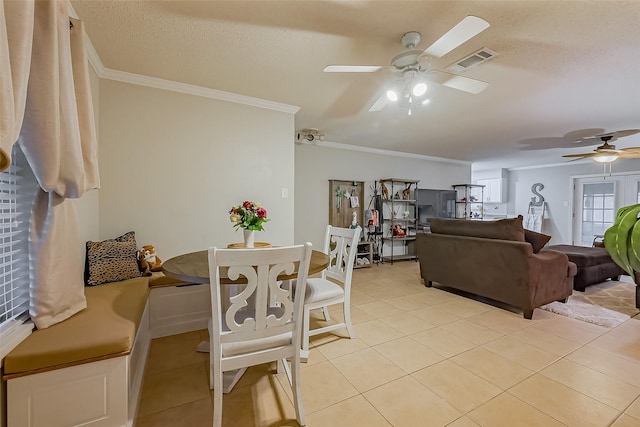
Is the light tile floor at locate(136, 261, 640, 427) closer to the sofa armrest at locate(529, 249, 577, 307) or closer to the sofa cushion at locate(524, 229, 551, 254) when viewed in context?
the sofa armrest at locate(529, 249, 577, 307)

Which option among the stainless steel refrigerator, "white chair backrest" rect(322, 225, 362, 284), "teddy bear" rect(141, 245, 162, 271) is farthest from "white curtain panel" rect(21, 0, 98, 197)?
the stainless steel refrigerator

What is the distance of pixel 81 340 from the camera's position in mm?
1201

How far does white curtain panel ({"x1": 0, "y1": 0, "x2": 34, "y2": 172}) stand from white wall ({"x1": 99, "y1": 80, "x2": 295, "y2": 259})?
5.46 ft

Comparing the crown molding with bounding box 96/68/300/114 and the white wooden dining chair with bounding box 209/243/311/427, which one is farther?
the crown molding with bounding box 96/68/300/114

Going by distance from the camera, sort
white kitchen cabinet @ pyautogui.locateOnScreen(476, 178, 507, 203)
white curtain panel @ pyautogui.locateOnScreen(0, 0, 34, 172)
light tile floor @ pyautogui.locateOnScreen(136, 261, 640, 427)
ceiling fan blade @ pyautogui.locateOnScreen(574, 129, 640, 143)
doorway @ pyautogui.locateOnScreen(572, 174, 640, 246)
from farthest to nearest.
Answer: white kitchen cabinet @ pyautogui.locateOnScreen(476, 178, 507, 203)
doorway @ pyautogui.locateOnScreen(572, 174, 640, 246)
ceiling fan blade @ pyautogui.locateOnScreen(574, 129, 640, 143)
light tile floor @ pyautogui.locateOnScreen(136, 261, 640, 427)
white curtain panel @ pyautogui.locateOnScreen(0, 0, 34, 172)

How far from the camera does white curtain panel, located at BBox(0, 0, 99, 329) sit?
1203 millimetres

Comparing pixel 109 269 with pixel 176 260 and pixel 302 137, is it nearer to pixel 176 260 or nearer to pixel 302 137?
pixel 176 260

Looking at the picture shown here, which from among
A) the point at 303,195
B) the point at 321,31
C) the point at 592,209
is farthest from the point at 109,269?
the point at 592,209

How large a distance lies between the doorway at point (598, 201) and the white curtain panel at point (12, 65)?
9456mm

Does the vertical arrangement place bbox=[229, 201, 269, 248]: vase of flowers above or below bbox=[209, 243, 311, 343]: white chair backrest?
above

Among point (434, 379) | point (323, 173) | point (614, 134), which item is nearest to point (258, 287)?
point (434, 379)

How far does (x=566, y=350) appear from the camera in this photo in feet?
6.97

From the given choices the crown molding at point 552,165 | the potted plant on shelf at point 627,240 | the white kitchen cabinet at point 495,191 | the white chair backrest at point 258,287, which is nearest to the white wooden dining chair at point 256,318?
the white chair backrest at point 258,287

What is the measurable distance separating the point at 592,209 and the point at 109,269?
964cm
